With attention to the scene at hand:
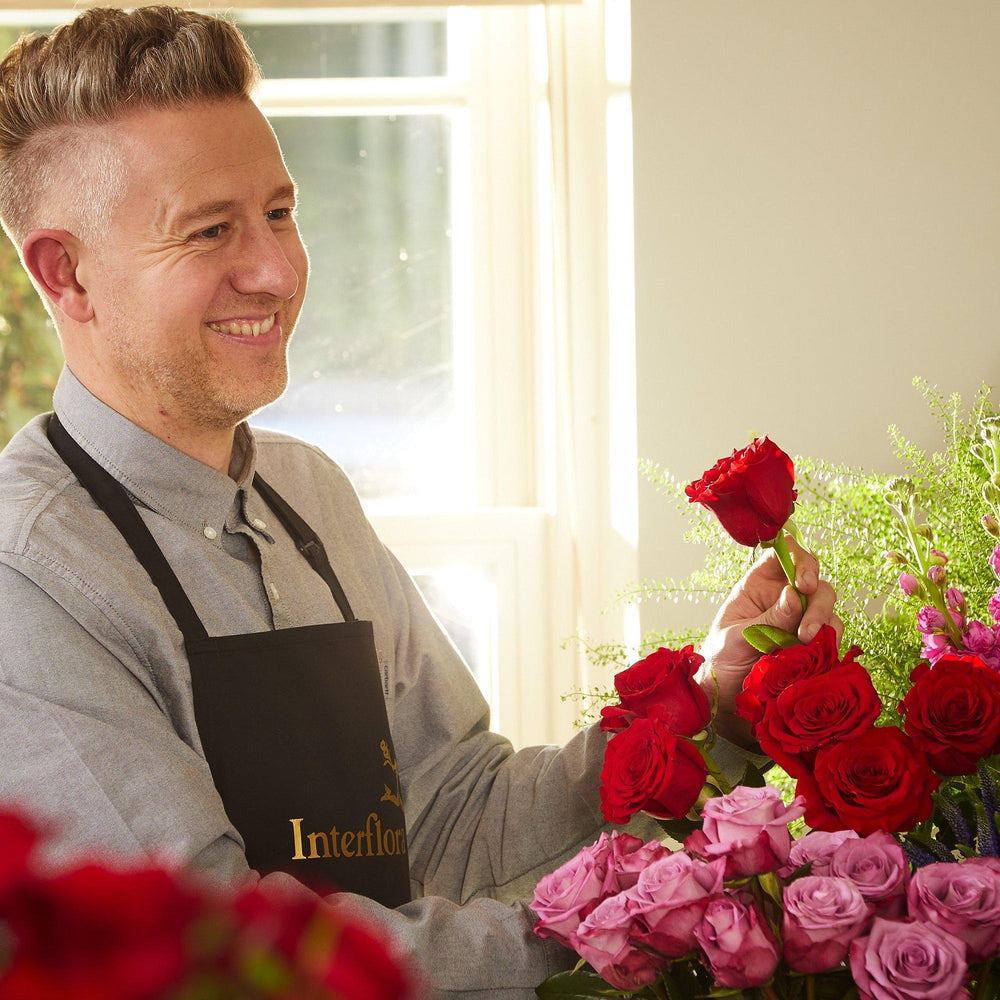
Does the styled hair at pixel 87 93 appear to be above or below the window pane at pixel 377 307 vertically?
above

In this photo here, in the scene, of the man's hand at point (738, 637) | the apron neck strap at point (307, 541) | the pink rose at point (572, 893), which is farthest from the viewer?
the apron neck strap at point (307, 541)

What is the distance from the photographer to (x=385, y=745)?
124 cm

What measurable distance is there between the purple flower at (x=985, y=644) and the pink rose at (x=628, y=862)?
0.95 ft

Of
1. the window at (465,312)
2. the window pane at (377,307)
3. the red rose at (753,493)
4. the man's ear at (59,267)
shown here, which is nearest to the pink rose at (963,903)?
the red rose at (753,493)

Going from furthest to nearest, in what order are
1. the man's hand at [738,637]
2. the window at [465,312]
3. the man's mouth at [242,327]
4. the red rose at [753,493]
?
the window at [465,312]
the man's mouth at [242,327]
the man's hand at [738,637]
the red rose at [753,493]

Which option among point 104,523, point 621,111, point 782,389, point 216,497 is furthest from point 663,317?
point 104,523

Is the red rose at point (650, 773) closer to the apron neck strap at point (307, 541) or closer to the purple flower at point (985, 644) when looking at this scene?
the purple flower at point (985, 644)

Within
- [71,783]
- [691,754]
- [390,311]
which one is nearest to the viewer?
[691,754]

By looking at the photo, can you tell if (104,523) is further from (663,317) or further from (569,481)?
(569,481)

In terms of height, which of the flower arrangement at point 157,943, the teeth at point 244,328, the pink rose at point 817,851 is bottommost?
the pink rose at point 817,851

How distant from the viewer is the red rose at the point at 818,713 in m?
0.74

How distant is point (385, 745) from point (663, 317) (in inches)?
32.7

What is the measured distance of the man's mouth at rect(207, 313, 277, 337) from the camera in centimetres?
119

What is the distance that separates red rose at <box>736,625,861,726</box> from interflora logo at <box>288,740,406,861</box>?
20.0 inches
